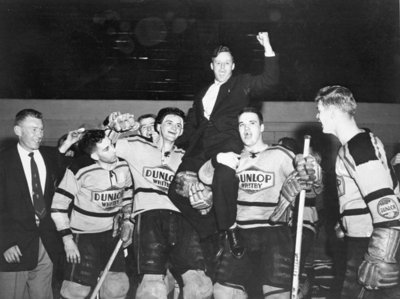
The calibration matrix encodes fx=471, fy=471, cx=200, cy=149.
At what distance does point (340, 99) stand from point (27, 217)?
2.79m

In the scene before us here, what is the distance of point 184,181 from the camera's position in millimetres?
3816

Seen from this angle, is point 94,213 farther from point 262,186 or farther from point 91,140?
point 262,186

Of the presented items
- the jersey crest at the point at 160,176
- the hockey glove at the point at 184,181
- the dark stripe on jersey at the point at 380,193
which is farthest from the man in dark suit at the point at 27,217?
the dark stripe on jersey at the point at 380,193

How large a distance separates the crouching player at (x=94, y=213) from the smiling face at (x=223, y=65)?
1187 mm

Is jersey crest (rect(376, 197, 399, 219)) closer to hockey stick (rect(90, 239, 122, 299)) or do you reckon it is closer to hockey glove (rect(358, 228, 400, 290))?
hockey glove (rect(358, 228, 400, 290))

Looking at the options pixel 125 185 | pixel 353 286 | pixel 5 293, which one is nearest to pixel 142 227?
pixel 125 185

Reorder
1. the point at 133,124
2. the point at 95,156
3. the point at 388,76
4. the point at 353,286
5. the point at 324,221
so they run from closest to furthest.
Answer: the point at 353,286
the point at 133,124
the point at 95,156
the point at 324,221
the point at 388,76

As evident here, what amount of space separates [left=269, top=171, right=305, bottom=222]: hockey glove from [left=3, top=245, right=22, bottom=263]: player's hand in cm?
212

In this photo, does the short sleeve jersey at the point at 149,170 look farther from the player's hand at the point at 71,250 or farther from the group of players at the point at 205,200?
the player's hand at the point at 71,250

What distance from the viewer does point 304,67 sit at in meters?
6.49

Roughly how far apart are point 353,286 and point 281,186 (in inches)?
37.2

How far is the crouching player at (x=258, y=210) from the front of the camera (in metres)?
3.55

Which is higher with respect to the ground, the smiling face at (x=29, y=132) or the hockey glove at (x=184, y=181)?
the smiling face at (x=29, y=132)

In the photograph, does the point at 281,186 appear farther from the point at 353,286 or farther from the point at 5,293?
the point at 5,293
